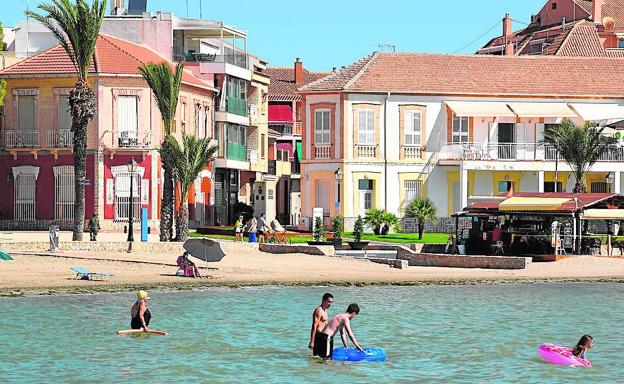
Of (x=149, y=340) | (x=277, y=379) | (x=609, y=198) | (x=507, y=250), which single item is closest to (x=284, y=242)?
(x=507, y=250)

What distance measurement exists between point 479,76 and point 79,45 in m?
25.5

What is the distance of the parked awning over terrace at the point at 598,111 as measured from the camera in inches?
2667

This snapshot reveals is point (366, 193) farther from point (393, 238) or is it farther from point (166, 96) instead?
point (166, 96)

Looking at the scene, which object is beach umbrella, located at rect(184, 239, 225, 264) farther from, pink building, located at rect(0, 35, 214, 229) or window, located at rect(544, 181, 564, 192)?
window, located at rect(544, 181, 564, 192)

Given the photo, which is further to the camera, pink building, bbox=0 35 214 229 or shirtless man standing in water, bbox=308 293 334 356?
pink building, bbox=0 35 214 229

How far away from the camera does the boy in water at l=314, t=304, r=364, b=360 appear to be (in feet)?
88.6

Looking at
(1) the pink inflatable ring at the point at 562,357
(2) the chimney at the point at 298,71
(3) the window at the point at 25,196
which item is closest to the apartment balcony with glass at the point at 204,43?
(3) the window at the point at 25,196

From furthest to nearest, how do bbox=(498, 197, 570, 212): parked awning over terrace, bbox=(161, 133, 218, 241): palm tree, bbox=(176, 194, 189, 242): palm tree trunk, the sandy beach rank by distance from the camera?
bbox=(176, 194, 189, 242): palm tree trunk
bbox=(161, 133, 218, 241): palm tree
bbox=(498, 197, 570, 212): parked awning over terrace
the sandy beach

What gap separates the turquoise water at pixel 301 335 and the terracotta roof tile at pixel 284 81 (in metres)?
Answer: 49.8

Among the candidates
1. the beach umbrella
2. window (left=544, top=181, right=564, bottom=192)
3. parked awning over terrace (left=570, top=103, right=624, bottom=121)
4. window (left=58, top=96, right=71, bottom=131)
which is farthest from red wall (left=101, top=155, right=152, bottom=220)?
parked awning over terrace (left=570, top=103, right=624, bottom=121)

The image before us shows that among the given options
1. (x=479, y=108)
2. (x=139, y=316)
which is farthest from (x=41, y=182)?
(x=139, y=316)

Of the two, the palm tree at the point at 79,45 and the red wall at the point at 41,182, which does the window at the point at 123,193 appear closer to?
the red wall at the point at 41,182

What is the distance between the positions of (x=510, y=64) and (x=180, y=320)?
133 feet

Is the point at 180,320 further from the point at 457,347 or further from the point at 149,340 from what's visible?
the point at 457,347
